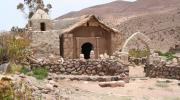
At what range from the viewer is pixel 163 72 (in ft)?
94.9

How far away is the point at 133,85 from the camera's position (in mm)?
25594

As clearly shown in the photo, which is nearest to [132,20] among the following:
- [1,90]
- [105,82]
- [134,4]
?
[134,4]

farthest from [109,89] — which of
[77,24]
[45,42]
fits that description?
[77,24]

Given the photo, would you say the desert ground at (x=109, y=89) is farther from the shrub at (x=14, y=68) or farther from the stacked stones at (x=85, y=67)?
the shrub at (x=14, y=68)

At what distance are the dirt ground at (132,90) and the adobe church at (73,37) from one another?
35.2 feet

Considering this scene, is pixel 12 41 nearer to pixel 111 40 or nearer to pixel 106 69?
pixel 106 69

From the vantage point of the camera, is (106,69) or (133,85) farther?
(106,69)

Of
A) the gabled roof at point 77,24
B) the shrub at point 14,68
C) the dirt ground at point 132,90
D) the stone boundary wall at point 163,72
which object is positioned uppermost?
the gabled roof at point 77,24

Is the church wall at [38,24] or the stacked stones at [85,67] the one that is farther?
the church wall at [38,24]

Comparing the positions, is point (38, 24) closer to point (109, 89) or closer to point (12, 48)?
point (12, 48)

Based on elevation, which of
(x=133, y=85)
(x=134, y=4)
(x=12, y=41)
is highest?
(x=134, y=4)

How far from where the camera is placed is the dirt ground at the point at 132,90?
66.9ft

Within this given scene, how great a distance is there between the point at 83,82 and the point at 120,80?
6.35 ft

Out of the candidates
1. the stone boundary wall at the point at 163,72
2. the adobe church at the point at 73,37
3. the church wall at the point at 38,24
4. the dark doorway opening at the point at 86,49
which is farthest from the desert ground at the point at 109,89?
the church wall at the point at 38,24
